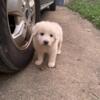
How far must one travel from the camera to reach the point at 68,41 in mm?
4062

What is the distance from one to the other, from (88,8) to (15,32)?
3.17 metres

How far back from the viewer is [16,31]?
3.09 m

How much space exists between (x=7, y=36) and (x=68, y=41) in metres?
1.56

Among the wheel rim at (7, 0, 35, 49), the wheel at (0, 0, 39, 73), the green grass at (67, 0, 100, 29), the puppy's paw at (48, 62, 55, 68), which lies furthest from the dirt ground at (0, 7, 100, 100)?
the green grass at (67, 0, 100, 29)

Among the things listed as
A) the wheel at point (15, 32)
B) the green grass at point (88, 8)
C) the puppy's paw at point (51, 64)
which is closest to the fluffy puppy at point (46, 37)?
the puppy's paw at point (51, 64)

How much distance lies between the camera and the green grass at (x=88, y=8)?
531cm

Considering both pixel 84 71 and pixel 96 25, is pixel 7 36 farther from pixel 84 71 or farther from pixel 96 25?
pixel 96 25

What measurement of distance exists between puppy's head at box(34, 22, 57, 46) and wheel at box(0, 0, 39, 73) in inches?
8.6

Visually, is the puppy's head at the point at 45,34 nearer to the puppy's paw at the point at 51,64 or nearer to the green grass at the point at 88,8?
the puppy's paw at the point at 51,64

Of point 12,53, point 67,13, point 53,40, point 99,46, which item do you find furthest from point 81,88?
point 67,13

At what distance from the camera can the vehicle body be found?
2594 millimetres

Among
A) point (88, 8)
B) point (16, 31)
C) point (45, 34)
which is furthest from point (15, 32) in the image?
point (88, 8)

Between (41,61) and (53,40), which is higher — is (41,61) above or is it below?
below

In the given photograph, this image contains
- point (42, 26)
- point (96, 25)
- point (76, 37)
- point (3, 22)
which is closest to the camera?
point (3, 22)
